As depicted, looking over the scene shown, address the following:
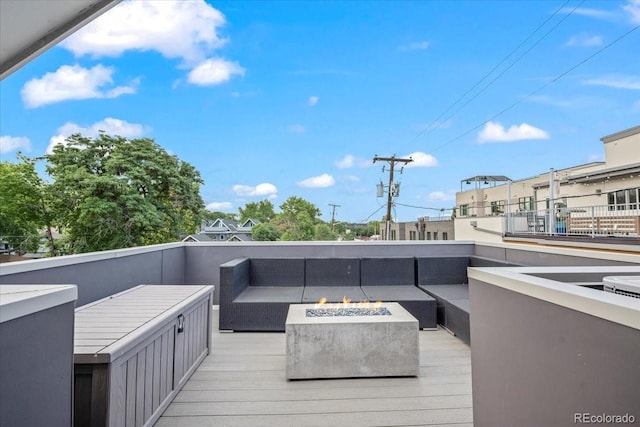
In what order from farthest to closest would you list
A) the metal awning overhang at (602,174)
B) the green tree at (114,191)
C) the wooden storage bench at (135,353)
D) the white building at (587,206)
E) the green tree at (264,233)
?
the green tree at (264,233) < the green tree at (114,191) < the metal awning overhang at (602,174) < the white building at (587,206) < the wooden storage bench at (135,353)

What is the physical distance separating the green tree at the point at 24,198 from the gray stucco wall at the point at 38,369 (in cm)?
1663

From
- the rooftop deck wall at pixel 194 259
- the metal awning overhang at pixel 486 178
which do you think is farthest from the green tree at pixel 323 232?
the rooftop deck wall at pixel 194 259

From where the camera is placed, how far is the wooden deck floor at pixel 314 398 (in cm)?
201

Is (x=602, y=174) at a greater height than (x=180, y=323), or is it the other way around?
(x=602, y=174)

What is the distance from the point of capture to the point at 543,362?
1.06 meters

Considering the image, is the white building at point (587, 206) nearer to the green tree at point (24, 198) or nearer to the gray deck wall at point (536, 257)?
the gray deck wall at point (536, 257)

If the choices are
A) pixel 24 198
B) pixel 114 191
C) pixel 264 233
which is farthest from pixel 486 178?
pixel 24 198

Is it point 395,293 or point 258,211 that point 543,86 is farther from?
point 258,211

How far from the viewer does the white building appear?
27.4 feet

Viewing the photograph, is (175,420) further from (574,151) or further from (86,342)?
(574,151)

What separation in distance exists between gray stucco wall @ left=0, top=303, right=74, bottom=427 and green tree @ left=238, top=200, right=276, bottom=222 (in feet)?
122

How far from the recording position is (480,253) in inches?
204

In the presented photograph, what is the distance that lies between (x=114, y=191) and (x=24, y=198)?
4626 mm

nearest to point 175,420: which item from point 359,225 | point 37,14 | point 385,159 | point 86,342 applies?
point 86,342
